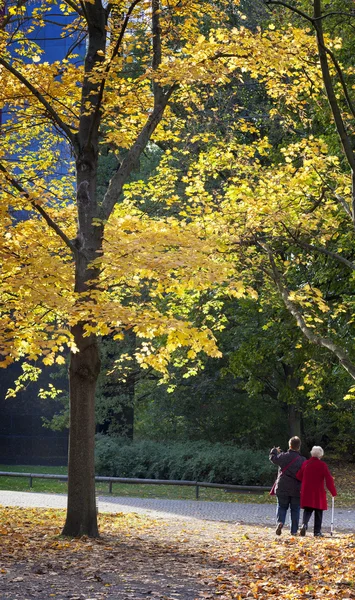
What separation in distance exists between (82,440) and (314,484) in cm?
361

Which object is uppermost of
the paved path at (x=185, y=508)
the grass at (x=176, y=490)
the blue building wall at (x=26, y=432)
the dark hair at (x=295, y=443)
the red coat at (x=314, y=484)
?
the blue building wall at (x=26, y=432)

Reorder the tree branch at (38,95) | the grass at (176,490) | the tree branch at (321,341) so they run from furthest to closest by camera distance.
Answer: the grass at (176,490) < the tree branch at (321,341) < the tree branch at (38,95)

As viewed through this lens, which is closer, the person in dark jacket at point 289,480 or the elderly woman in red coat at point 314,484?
the elderly woman in red coat at point 314,484

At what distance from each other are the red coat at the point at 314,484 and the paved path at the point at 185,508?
9.17ft

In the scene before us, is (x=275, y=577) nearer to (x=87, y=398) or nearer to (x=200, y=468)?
(x=87, y=398)

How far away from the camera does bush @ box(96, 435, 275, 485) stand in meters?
23.8

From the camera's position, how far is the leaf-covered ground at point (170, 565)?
7730 millimetres

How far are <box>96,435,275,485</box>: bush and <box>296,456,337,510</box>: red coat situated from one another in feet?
35.8

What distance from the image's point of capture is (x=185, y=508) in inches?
757

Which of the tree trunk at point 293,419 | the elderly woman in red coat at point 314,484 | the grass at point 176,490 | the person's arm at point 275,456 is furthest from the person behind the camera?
the tree trunk at point 293,419

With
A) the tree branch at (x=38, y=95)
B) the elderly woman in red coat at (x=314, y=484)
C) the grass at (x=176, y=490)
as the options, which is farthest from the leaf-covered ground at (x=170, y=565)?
the grass at (x=176, y=490)

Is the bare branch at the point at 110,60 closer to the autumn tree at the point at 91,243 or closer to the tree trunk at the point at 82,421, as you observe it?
the autumn tree at the point at 91,243

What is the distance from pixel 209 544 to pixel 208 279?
148 inches

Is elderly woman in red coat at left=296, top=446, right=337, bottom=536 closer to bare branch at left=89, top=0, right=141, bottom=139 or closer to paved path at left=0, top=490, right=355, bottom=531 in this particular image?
paved path at left=0, top=490, right=355, bottom=531
